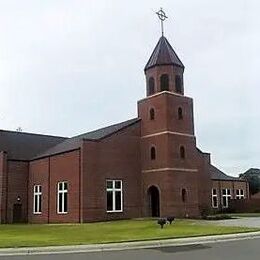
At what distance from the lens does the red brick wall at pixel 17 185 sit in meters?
49.7

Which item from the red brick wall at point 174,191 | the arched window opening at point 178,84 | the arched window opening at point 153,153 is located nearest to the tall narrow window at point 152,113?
the arched window opening at point 153,153

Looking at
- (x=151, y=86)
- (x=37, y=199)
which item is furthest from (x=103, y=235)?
(x=37, y=199)

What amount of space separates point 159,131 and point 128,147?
345 cm

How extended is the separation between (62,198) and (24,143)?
531 inches

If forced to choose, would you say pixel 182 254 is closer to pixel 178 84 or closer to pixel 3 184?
→ pixel 178 84

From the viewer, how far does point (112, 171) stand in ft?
142

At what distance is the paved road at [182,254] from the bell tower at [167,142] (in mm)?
23471

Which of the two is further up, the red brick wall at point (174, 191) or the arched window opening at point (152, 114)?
the arched window opening at point (152, 114)

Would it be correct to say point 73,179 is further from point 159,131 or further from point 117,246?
point 117,246

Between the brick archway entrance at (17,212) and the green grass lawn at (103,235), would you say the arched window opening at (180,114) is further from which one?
the brick archway entrance at (17,212)

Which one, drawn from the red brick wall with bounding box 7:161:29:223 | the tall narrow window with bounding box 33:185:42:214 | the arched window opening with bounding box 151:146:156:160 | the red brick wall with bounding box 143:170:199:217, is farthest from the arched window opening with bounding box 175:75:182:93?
the red brick wall with bounding box 7:161:29:223

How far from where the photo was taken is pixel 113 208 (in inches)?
1678

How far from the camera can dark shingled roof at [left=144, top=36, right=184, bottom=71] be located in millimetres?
45219

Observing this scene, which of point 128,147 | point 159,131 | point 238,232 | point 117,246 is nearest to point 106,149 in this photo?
point 128,147
